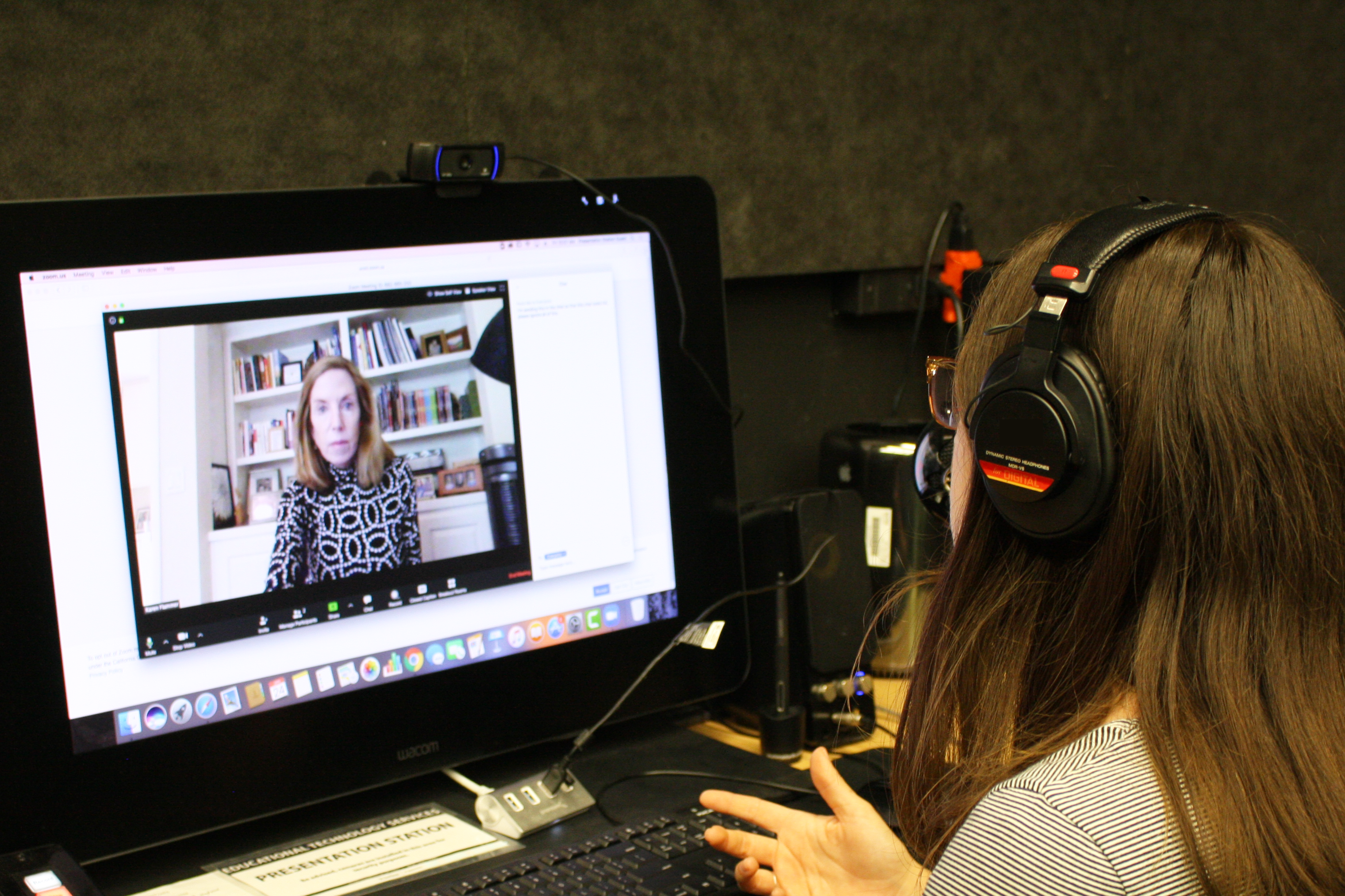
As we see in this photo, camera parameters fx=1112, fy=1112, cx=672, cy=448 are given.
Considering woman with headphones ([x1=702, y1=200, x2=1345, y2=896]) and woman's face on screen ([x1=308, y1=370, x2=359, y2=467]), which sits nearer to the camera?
woman with headphones ([x1=702, y1=200, x2=1345, y2=896])

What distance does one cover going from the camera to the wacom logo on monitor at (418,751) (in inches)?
33.4

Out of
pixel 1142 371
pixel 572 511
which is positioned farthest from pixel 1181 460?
pixel 572 511

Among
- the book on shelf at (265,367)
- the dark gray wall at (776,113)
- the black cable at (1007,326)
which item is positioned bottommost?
the black cable at (1007,326)

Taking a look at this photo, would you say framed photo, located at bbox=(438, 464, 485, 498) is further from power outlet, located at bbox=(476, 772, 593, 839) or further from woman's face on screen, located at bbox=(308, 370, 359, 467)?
power outlet, located at bbox=(476, 772, 593, 839)

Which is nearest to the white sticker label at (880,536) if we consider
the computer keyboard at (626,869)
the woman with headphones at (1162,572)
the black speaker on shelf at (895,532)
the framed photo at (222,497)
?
the black speaker on shelf at (895,532)

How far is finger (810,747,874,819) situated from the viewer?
70 centimetres

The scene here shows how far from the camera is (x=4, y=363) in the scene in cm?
70

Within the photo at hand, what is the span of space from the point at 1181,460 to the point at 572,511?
488 millimetres

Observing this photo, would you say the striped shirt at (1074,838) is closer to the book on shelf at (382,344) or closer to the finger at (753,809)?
the finger at (753,809)

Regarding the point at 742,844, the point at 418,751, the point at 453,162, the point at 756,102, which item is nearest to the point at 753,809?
the point at 742,844

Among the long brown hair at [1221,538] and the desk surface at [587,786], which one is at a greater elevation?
the long brown hair at [1221,538]

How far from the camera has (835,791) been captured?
0.71m

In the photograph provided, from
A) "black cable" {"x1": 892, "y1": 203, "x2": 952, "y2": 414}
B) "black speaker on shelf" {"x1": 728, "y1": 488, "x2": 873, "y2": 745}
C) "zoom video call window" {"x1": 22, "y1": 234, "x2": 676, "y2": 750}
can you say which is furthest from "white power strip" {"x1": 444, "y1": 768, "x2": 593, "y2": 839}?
"black cable" {"x1": 892, "y1": 203, "x2": 952, "y2": 414}

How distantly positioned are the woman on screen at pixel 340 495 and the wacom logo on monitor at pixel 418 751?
15 centimetres
